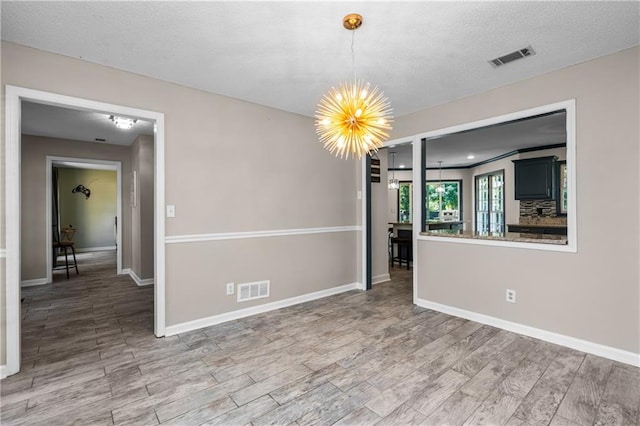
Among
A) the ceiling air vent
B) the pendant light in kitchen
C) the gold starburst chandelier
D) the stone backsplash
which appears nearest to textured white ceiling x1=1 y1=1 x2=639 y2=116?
the ceiling air vent

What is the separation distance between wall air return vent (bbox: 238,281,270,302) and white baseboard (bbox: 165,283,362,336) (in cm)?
12

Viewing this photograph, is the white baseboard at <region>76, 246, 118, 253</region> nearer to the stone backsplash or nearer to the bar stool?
the bar stool

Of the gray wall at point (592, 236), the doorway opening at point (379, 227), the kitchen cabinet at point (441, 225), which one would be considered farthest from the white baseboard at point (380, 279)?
the kitchen cabinet at point (441, 225)

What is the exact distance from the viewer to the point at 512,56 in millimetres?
2611

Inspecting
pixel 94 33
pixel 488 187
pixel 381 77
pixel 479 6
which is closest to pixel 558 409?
pixel 479 6

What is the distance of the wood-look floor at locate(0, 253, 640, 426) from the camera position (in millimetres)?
1890

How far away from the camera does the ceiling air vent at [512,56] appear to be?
2.52 m

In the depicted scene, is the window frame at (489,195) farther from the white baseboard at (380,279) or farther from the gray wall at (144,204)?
the gray wall at (144,204)

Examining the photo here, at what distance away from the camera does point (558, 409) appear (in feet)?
6.33

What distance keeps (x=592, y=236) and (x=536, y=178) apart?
4628mm

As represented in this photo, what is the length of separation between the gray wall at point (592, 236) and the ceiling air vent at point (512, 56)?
1.76ft

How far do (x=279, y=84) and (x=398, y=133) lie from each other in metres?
1.85

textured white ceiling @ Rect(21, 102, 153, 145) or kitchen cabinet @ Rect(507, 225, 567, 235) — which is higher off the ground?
textured white ceiling @ Rect(21, 102, 153, 145)

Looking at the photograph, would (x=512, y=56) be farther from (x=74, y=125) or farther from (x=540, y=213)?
(x=74, y=125)
